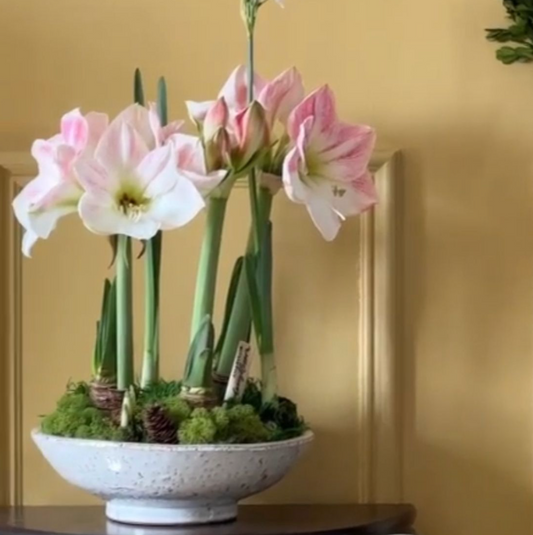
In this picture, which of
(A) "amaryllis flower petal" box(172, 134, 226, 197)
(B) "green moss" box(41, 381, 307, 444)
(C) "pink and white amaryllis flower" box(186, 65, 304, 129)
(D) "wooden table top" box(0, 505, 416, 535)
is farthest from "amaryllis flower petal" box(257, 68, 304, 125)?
(D) "wooden table top" box(0, 505, 416, 535)

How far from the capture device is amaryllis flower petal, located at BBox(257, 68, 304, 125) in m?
1.12

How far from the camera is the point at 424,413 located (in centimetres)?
129

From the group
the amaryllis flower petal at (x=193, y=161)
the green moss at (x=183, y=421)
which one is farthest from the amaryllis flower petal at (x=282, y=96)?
the green moss at (x=183, y=421)

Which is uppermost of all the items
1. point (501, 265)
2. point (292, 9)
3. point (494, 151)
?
point (292, 9)

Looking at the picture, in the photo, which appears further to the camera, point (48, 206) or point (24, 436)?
point (24, 436)

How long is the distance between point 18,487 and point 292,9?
69cm

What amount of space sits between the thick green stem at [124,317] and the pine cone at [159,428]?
95 millimetres

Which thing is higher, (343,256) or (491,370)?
(343,256)

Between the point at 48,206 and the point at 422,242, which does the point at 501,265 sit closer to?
the point at 422,242

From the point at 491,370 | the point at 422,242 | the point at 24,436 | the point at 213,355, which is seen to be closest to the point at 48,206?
the point at 213,355

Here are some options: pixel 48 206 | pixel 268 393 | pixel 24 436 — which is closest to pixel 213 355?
pixel 268 393

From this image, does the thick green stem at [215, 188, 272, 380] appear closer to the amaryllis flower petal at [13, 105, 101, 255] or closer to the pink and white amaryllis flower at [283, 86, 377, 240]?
the pink and white amaryllis flower at [283, 86, 377, 240]

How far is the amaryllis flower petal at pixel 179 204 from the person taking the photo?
1023 millimetres

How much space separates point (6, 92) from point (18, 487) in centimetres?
49
